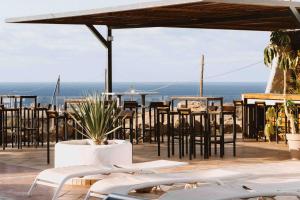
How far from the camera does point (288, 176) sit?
957 centimetres

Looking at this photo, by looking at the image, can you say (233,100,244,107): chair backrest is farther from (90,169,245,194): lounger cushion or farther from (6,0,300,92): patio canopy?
(90,169,245,194): lounger cushion

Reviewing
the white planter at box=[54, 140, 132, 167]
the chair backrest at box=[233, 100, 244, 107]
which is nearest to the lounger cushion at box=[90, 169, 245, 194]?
the white planter at box=[54, 140, 132, 167]

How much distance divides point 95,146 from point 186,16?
3.81 metres

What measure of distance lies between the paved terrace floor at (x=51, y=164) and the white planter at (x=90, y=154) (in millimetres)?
356

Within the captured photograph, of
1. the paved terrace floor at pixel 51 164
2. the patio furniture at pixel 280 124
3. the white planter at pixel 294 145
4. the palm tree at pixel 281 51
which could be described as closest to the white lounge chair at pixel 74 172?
the paved terrace floor at pixel 51 164

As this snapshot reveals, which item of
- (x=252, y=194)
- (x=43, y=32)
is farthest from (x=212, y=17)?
(x=43, y=32)

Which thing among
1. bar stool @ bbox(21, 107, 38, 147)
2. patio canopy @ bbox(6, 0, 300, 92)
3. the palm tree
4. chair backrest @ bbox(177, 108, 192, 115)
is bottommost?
bar stool @ bbox(21, 107, 38, 147)

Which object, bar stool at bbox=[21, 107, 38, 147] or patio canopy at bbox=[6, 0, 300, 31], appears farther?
bar stool at bbox=[21, 107, 38, 147]

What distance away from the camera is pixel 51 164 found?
11414 millimetres

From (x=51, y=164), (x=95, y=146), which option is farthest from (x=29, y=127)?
(x=95, y=146)

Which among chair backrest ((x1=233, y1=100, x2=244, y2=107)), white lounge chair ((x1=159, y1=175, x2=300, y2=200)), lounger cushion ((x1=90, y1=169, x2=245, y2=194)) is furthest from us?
chair backrest ((x1=233, y1=100, x2=244, y2=107))

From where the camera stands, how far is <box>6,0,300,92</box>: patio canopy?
10.2m

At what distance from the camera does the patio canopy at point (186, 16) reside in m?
10.2

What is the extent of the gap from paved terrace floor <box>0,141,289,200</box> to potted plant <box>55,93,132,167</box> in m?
0.39
